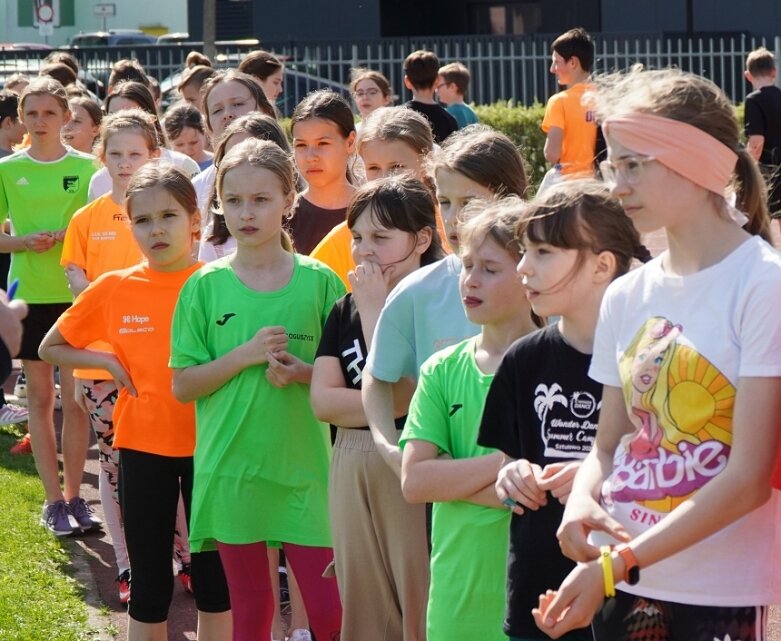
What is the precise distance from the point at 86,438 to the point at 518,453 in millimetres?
4190

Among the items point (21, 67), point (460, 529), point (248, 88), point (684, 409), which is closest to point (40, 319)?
point (248, 88)

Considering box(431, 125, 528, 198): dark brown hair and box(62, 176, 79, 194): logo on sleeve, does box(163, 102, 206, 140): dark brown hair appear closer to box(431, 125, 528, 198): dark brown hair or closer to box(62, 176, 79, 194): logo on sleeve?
box(62, 176, 79, 194): logo on sleeve

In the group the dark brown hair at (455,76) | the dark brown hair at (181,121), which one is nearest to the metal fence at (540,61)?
the dark brown hair at (455,76)

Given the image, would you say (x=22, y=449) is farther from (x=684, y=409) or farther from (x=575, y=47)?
(x=684, y=409)

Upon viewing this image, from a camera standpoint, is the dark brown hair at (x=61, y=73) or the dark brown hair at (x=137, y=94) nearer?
the dark brown hair at (x=137, y=94)

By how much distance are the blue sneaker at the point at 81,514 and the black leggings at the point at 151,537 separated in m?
2.23

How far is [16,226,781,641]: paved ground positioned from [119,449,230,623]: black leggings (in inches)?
27.9

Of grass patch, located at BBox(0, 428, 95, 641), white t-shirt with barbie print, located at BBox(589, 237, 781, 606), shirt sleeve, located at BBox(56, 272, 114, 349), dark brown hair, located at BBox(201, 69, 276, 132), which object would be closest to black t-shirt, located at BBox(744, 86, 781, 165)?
dark brown hair, located at BBox(201, 69, 276, 132)

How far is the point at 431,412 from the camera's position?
3547 millimetres

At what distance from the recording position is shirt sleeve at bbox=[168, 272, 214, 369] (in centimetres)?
454

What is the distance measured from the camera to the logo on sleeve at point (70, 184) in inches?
296

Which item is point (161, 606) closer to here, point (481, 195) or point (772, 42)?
point (481, 195)

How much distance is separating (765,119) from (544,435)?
10674 mm

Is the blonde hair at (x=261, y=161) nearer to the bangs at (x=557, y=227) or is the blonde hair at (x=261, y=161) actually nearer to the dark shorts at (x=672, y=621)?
the bangs at (x=557, y=227)
